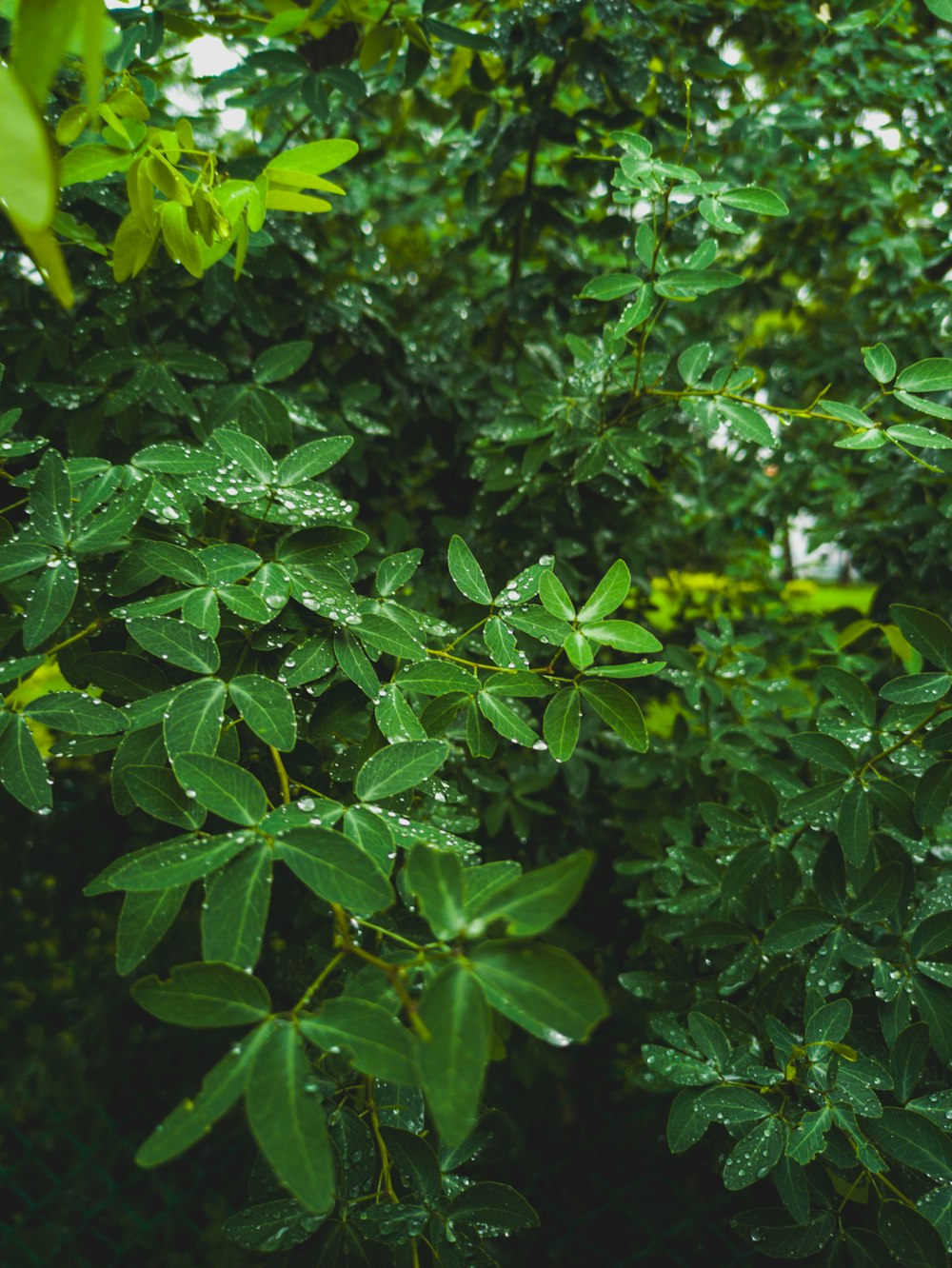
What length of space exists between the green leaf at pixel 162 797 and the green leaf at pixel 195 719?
1.3 inches

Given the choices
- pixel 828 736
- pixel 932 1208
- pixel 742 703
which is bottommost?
pixel 742 703

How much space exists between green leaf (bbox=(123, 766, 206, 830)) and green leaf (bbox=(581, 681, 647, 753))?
0.44 m

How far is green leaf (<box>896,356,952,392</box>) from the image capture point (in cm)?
114

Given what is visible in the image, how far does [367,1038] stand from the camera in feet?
1.97

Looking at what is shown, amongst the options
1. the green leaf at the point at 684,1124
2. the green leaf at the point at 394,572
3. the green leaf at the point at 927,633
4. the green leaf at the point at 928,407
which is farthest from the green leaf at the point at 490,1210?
the green leaf at the point at 928,407

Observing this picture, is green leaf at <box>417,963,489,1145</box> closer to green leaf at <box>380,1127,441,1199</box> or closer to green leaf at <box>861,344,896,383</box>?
green leaf at <box>380,1127,441,1199</box>

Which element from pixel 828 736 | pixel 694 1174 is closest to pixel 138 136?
pixel 828 736

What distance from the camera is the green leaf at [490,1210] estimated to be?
0.94 m

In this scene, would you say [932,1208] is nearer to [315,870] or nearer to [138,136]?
[315,870]

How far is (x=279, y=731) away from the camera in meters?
0.82

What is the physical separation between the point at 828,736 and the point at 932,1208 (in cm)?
56

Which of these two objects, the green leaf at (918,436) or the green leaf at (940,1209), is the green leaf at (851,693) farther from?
the green leaf at (940,1209)

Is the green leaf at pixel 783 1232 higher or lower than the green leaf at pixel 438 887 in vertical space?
lower

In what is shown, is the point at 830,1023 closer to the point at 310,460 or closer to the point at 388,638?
the point at 388,638
